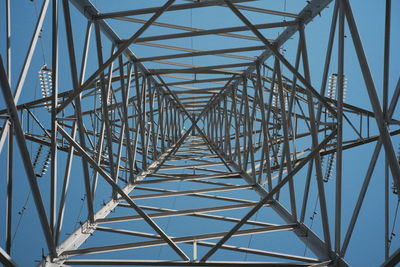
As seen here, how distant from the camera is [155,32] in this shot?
180ft

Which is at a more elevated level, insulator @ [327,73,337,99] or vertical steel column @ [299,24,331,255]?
insulator @ [327,73,337,99]

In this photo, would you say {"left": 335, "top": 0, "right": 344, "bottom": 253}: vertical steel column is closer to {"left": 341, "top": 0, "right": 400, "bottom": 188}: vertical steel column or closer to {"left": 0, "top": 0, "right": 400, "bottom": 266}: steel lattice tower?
{"left": 0, "top": 0, "right": 400, "bottom": 266}: steel lattice tower

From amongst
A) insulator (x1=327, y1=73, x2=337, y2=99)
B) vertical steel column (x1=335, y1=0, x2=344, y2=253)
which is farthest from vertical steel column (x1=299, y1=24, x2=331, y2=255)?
insulator (x1=327, y1=73, x2=337, y2=99)

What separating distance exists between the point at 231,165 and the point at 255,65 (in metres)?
5.33

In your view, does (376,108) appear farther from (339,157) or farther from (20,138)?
(20,138)

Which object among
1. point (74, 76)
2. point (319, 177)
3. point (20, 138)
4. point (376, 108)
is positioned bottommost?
point (319, 177)

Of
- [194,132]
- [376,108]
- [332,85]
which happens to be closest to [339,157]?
[376,108]

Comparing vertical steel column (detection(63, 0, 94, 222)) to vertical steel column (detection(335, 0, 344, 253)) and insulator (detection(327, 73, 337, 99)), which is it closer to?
vertical steel column (detection(335, 0, 344, 253))

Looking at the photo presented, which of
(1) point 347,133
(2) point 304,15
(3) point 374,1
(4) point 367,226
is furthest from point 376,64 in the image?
(2) point 304,15

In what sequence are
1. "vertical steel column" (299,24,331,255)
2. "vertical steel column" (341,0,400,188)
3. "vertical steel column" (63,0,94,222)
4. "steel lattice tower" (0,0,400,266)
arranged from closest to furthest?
"vertical steel column" (341,0,400,188) → "steel lattice tower" (0,0,400,266) → "vertical steel column" (299,24,331,255) → "vertical steel column" (63,0,94,222)

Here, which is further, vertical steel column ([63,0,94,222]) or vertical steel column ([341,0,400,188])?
vertical steel column ([63,0,94,222])

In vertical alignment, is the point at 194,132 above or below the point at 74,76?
above

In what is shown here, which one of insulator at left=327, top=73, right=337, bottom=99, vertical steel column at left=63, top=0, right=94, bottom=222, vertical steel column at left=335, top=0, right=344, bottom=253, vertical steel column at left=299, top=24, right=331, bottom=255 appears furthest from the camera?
insulator at left=327, top=73, right=337, bottom=99

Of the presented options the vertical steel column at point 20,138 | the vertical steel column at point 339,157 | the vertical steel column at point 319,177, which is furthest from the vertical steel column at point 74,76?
the vertical steel column at point 339,157
